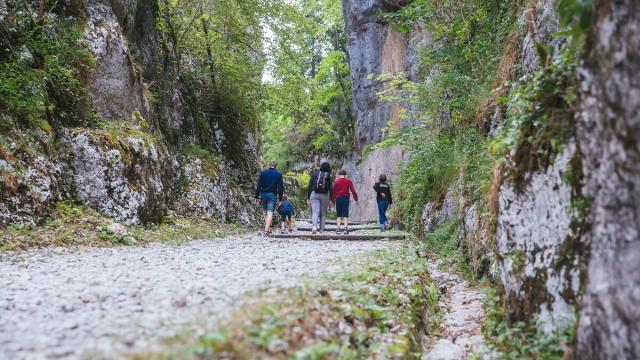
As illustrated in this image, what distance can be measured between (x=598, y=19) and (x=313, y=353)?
3.08 metres

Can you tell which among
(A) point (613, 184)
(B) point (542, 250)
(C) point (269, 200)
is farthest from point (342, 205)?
(A) point (613, 184)

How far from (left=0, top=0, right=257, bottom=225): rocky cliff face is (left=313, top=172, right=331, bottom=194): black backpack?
442cm

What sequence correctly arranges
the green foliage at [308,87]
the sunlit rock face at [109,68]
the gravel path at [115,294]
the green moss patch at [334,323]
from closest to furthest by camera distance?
the green moss patch at [334,323]
the gravel path at [115,294]
the sunlit rock face at [109,68]
the green foliage at [308,87]

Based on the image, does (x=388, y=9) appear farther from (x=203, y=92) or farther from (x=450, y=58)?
(x=450, y=58)

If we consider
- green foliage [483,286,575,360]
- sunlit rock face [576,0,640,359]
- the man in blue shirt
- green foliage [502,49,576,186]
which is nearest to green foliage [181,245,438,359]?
green foliage [483,286,575,360]

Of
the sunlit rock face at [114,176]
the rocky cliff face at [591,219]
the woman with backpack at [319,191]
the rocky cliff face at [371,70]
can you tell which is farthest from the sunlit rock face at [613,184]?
the rocky cliff face at [371,70]

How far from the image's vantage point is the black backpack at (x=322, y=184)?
→ 13312mm

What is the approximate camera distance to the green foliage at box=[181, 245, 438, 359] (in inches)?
128

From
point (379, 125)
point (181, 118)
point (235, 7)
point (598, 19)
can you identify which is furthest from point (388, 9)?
point (598, 19)

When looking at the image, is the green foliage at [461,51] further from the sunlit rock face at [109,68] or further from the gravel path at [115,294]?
the sunlit rock face at [109,68]

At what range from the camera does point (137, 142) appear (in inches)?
510

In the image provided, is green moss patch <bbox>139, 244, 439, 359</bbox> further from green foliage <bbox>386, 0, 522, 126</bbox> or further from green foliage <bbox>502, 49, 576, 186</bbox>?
green foliage <bbox>386, 0, 522, 126</bbox>

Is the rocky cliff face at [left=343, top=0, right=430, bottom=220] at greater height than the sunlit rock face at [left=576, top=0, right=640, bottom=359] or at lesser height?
greater

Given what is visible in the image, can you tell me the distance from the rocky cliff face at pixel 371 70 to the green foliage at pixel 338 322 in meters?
19.1
